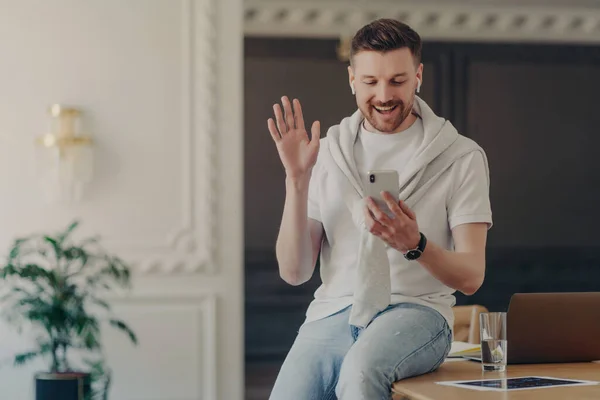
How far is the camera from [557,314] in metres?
1.89

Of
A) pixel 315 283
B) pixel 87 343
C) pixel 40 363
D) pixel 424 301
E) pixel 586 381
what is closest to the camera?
pixel 586 381

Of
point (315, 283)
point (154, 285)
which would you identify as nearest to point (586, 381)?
point (154, 285)

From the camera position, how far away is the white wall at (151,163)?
173 inches

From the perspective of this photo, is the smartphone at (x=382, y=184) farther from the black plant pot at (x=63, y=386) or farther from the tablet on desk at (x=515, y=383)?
the black plant pot at (x=63, y=386)

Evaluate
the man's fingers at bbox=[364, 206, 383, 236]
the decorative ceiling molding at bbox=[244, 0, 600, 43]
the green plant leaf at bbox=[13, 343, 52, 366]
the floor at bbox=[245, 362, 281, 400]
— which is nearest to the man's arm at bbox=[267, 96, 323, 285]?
the man's fingers at bbox=[364, 206, 383, 236]

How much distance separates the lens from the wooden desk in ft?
4.68

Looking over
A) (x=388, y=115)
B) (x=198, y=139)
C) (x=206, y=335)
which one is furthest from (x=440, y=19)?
(x=388, y=115)

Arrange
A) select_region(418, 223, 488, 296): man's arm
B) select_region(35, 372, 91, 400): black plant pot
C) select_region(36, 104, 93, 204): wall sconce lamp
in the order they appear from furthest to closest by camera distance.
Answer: select_region(36, 104, 93, 204): wall sconce lamp, select_region(35, 372, 91, 400): black plant pot, select_region(418, 223, 488, 296): man's arm

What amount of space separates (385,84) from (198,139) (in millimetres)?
2722

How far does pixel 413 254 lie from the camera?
172 centimetres

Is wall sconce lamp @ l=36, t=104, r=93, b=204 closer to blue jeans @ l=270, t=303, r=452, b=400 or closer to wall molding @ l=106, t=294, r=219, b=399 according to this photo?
wall molding @ l=106, t=294, r=219, b=399

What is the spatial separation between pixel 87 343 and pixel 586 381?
9.02 feet

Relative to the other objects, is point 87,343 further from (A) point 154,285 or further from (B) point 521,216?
(B) point 521,216

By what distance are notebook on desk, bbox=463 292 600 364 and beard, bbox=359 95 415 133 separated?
1.44ft
